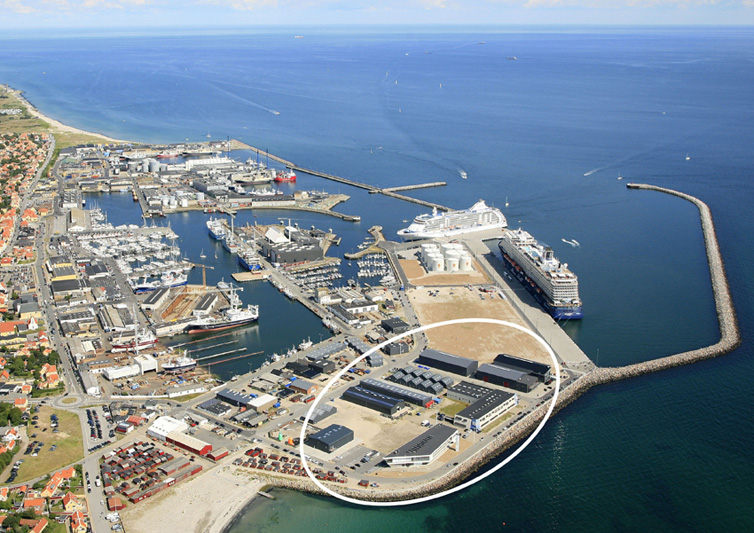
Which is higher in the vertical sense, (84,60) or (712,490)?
(84,60)

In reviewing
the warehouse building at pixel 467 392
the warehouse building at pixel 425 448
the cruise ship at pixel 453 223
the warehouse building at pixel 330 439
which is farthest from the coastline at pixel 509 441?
the cruise ship at pixel 453 223

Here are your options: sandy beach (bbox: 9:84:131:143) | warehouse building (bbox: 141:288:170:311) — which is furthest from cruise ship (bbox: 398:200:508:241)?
sandy beach (bbox: 9:84:131:143)

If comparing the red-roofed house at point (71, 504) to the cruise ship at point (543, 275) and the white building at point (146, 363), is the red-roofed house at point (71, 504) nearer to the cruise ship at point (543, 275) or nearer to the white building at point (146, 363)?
the white building at point (146, 363)

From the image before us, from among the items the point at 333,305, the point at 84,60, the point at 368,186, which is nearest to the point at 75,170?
the point at 368,186

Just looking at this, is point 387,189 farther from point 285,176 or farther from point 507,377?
point 507,377

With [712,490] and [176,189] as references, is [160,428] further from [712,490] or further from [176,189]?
[176,189]

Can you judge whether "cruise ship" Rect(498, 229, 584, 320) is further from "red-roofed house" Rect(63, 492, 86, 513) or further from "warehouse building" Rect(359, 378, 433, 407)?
"red-roofed house" Rect(63, 492, 86, 513)

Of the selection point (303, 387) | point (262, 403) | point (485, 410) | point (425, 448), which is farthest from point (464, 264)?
point (425, 448)
